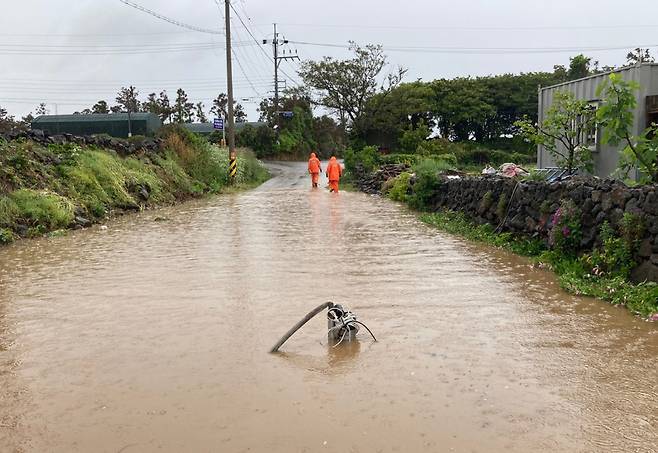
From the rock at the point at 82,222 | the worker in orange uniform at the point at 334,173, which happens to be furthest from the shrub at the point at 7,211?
the worker in orange uniform at the point at 334,173

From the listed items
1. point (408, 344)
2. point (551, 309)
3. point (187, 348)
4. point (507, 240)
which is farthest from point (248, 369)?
point (507, 240)

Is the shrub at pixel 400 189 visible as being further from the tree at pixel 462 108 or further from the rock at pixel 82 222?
the tree at pixel 462 108

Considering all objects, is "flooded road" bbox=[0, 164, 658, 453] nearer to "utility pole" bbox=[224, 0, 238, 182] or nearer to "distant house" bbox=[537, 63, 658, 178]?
"distant house" bbox=[537, 63, 658, 178]

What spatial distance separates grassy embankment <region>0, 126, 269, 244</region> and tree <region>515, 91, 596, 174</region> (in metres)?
10.5

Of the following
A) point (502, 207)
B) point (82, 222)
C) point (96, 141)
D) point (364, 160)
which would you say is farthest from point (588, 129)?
point (364, 160)

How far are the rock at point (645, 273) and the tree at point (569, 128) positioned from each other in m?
4.84

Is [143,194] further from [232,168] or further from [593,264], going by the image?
[593,264]

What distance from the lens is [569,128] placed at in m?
12.2

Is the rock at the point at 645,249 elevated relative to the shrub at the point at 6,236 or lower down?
elevated

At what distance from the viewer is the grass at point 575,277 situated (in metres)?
6.66

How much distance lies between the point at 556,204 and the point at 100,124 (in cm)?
4058

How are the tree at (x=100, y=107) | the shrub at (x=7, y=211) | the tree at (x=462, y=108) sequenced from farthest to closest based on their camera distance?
1. the tree at (x=100, y=107)
2. the tree at (x=462, y=108)
3. the shrub at (x=7, y=211)

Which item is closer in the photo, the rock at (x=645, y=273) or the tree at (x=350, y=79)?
the rock at (x=645, y=273)

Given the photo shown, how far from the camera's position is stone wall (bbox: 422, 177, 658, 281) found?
7215mm
